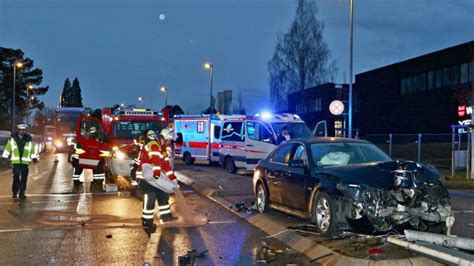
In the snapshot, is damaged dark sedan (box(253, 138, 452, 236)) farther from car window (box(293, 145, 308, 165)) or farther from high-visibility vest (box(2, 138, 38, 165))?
high-visibility vest (box(2, 138, 38, 165))

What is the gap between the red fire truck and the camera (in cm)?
1672

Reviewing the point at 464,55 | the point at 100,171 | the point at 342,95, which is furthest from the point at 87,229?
the point at 342,95

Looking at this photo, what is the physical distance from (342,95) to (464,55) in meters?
17.4

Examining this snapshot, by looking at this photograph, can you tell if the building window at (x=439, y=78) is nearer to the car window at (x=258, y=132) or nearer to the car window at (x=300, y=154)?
the car window at (x=258, y=132)

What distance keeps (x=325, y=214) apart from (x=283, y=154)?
2301 mm

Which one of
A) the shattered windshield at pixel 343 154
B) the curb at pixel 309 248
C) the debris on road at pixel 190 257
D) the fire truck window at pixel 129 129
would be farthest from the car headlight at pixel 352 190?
the fire truck window at pixel 129 129

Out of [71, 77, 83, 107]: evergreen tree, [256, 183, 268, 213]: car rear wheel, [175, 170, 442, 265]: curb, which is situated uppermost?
[71, 77, 83, 107]: evergreen tree

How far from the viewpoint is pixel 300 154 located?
9273 mm

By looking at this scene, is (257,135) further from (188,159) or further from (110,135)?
(188,159)

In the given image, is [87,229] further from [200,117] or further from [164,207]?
[200,117]

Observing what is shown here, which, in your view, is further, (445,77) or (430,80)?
(430,80)

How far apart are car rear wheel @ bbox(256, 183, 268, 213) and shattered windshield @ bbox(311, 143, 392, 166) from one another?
1760mm

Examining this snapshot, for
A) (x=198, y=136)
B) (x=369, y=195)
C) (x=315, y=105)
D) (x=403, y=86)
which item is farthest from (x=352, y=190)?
(x=315, y=105)

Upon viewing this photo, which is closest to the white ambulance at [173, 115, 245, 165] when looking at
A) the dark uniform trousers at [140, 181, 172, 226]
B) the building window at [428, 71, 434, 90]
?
the dark uniform trousers at [140, 181, 172, 226]
